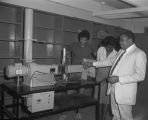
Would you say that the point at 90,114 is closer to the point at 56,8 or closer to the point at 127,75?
the point at 127,75

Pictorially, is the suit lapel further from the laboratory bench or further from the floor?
the floor

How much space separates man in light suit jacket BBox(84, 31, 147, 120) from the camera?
219 cm

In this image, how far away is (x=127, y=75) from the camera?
7.35 ft

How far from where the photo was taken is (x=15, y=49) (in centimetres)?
364

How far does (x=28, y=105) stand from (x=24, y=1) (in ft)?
7.69

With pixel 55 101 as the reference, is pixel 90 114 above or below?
below

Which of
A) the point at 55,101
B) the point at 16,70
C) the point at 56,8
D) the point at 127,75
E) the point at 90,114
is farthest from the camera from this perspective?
the point at 56,8

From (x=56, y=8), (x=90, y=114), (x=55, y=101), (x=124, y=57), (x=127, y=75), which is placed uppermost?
(x=56, y=8)

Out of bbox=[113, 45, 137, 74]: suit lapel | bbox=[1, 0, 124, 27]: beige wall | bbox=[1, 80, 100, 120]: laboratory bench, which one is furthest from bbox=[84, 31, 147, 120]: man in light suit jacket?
bbox=[1, 0, 124, 27]: beige wall

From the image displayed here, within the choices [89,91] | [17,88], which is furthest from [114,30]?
[17,88]

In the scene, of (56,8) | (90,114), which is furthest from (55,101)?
(56,8)

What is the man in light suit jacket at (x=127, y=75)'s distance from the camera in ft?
7.19

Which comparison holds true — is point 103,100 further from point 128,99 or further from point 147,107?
point 147,107

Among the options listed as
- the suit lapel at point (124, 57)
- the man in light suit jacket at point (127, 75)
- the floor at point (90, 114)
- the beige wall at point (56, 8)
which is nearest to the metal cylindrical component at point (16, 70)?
the man in light suit jacket at point (127, 75)
